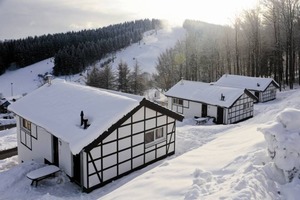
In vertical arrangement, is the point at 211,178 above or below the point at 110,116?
below

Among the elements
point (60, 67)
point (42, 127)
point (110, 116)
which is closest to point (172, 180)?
point (110, 116)

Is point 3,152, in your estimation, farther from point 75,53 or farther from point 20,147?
point 75,53

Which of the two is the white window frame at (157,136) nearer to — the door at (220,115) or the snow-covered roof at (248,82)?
the door at (220,115)

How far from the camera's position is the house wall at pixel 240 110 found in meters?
30.2

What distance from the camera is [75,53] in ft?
288

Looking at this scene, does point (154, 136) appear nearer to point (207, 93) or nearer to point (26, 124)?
point (26, 124)

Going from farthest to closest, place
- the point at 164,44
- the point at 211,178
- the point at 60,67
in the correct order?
1. the point at 164,44
2. the point at 60,67
3. the point at 211,178

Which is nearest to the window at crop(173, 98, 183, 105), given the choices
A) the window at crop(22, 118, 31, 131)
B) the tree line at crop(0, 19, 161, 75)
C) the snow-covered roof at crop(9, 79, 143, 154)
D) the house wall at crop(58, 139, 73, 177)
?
the snow-covered roof at crop(9, 79, 143, 154)

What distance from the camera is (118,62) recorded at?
303ft

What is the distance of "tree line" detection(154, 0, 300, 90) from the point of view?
45.4m

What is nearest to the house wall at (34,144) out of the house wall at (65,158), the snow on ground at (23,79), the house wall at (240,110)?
the house wall at (65,158)

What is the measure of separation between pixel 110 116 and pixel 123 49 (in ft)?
320

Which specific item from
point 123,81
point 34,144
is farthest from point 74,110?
point 123,81

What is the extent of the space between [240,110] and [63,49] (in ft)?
230
